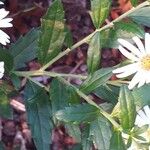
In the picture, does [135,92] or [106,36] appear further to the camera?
[106,36]

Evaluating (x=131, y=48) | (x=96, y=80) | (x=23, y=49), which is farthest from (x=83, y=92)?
(x=23, y=49)

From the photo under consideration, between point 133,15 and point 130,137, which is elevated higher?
point 133,15

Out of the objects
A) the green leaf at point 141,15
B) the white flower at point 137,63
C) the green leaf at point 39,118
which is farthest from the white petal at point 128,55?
the green leaf at point 39,118

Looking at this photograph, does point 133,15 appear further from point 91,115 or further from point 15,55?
point 15,55

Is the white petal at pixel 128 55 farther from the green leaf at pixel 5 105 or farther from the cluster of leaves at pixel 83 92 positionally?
the green leaf at pixel 5 105

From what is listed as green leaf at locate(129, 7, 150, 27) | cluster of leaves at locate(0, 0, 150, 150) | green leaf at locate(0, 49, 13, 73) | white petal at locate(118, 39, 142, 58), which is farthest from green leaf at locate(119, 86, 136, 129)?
green leaf at locate(0, 49, 13, 73)

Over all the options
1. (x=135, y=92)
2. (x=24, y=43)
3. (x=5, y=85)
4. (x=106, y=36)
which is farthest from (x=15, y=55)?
(x=135, y=92)
